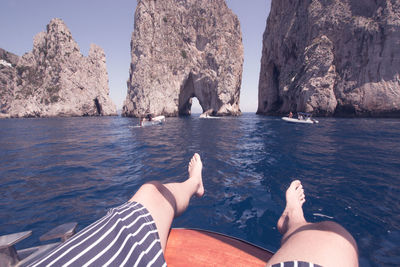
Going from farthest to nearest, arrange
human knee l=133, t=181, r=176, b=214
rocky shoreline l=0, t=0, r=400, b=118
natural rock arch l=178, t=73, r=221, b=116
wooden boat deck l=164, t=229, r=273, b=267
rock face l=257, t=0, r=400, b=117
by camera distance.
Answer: natural rock arch l=178, t=73, r=221, b=116 → rocky shoreline l=0, t=0, r=400, b=118 → rock face l=257, t=0, r=400, b=117 → human knee l=133, t=181, r=176, b=214 → wooden boat deck l=164, t=229, r=273, b=267

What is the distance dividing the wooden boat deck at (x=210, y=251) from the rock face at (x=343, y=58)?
1271 inches

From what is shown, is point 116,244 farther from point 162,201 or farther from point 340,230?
point 340,230

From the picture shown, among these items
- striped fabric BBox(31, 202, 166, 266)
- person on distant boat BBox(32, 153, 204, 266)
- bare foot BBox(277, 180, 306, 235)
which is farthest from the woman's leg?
bare foot BBox(277, 180, 306, 235)

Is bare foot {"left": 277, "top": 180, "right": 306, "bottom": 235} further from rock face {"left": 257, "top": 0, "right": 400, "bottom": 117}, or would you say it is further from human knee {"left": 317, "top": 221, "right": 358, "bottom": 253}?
rock face {"left": 257, "top": 0, "right": 400, "bottom": 117}

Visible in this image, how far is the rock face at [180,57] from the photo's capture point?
3756cm

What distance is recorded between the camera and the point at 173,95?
39.5 meters

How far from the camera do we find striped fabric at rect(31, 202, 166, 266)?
3.00 feet

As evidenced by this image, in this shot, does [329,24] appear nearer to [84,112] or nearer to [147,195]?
[147,195]

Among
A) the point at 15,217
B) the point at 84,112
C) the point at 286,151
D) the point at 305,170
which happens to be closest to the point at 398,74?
the point at 286,151

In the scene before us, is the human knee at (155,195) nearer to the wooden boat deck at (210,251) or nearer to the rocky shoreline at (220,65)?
the wooden boat deck at (210,251)

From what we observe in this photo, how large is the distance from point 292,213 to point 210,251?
120 centimetres

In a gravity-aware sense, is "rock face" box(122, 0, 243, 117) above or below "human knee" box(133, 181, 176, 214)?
above

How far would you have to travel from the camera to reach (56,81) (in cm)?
5144

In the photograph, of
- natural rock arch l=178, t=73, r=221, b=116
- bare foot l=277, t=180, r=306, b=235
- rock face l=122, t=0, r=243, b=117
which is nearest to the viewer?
bare foot l=277, t=180, r=306, b=235
